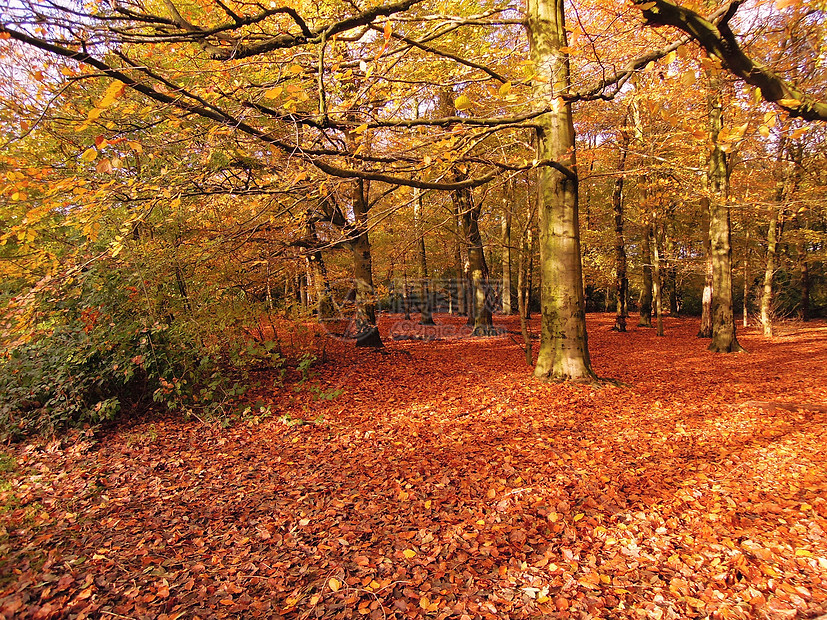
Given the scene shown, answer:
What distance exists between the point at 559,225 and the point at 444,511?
16.2 ft

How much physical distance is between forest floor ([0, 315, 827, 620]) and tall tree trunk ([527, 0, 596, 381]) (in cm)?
72

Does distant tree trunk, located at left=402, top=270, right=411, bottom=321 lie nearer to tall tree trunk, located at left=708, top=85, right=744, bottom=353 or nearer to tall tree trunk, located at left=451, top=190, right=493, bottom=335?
tall tree trunk, located at left=451, top=190, right=493, bottom=335

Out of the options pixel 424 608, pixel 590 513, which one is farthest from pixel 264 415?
pixel 590 513

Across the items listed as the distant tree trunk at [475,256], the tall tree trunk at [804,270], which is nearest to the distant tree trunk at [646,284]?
the tall tree trunk at [804,270]

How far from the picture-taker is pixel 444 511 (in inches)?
138

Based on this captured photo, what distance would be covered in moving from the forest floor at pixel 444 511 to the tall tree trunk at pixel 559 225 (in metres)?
0.72

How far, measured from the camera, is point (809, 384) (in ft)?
21.6


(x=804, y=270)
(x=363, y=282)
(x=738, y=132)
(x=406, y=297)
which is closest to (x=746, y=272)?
(x=804, y=270)

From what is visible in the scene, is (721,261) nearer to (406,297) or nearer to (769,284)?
(769,284)

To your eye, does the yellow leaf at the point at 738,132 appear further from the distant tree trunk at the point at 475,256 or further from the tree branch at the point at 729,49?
the distant tree trunk at the point at 475,256

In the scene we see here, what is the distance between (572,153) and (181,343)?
23.9 ft

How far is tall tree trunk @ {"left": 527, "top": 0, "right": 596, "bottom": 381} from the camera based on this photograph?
245 inches

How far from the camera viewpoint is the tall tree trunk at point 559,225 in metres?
6.23

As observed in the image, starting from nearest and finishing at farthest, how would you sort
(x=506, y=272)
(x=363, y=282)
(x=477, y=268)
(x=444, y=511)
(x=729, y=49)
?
(x=729, y=49) < (x=444, y=511) < (x=363, y=282) < (x=477, y=268) < (x=506, y=272)
